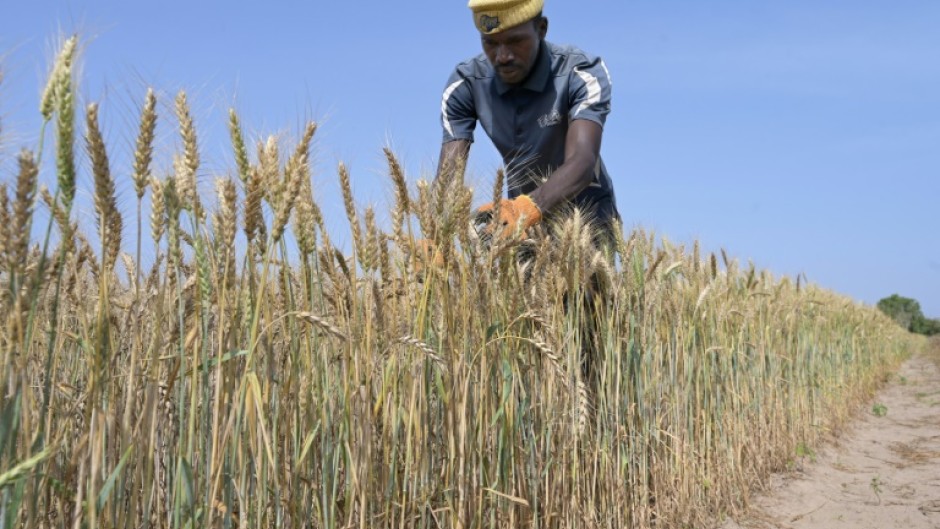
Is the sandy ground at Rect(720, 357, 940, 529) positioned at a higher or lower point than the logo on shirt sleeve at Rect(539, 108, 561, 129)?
lower

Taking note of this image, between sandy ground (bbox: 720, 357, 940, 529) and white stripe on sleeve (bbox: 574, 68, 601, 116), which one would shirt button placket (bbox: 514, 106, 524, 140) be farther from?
sandy ground (bbox: 720, 357, 940, 529)

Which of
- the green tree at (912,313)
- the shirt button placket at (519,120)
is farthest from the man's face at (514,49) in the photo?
Answer: the green tree at (912,313)

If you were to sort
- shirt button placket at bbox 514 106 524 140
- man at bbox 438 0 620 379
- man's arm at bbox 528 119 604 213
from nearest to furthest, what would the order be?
man's arm at bbox 528 119 604 213 → man at bbox 438 0 620 379 → shirt button placket at bbox 514 106 524 140

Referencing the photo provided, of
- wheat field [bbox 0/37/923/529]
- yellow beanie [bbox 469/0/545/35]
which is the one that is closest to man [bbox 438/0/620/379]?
yellow beanie [bbox 469/0/545/35]

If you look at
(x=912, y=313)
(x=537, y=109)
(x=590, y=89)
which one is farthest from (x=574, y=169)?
(x=912, y=313)

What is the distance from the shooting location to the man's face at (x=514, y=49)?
130 inches

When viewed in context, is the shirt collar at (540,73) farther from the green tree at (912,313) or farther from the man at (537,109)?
the green tree at (912,313)

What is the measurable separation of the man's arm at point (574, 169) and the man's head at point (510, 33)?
33 cm

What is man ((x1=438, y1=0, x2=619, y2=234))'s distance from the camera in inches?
125

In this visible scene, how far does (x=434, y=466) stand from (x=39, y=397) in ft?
3.11

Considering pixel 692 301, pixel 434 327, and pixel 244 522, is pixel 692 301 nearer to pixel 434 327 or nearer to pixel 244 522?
pixel 434 327

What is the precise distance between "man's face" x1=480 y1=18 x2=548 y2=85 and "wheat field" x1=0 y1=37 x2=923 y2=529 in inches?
27.6

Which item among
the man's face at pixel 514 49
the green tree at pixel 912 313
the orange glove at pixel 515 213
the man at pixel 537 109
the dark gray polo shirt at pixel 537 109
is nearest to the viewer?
the orange glove at pixel 515 213

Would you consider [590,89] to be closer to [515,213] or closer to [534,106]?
[534,106]
